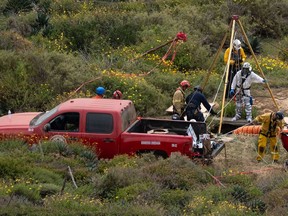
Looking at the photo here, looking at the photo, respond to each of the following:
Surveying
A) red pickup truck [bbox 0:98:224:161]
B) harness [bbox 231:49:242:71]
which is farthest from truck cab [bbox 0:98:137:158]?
harness [bbox 231:49:242:71]

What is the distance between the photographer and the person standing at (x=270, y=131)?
53.0 ft

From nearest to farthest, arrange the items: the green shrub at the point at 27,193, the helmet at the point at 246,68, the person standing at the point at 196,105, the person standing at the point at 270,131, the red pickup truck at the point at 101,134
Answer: the green shrub at the point at 27,193 < the red pickup truck at the point at 101,134 < the person standing at the point at 270,131 < the person standing at the point at 196,105 < the helmet at the point at 246,68

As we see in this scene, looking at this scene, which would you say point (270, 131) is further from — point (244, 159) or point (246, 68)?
point (246, 68)

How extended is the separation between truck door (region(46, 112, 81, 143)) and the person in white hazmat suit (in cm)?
531

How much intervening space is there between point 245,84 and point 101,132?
548 centimetres

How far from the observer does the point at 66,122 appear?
15523 millimetres

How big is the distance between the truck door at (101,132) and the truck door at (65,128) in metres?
0.23

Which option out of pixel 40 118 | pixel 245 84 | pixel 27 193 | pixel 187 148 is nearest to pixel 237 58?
pixel 245 84

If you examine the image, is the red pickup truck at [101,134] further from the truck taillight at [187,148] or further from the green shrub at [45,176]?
the green shrub at [45,176]

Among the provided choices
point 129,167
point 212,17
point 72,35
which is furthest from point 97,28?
point 129,167

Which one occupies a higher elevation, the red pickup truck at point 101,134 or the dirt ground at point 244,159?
the red pickup truck at point 101,134

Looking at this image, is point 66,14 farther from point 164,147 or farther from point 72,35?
point 164,147

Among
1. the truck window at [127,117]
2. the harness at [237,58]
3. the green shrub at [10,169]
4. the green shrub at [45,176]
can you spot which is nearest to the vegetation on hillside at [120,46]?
the harness at [237,58]

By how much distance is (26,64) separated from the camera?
21.0 m
